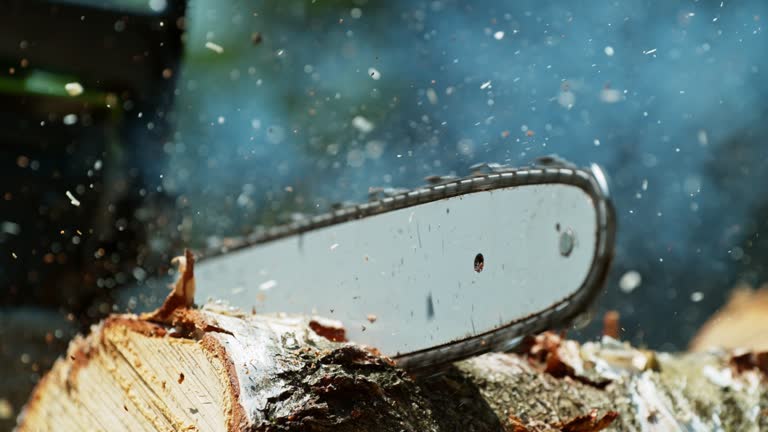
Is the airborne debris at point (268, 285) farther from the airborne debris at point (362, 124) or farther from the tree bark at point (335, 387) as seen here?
the airborne debris at point (362, 124)

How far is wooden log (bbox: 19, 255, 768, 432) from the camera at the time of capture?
0.80 m

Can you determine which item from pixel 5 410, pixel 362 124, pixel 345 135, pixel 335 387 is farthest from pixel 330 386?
pixel 362 124

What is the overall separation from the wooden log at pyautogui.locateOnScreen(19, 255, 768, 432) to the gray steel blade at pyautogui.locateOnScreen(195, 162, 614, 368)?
0.07 meters

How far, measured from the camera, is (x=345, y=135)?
318 cm

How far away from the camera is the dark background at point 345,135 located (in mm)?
2562

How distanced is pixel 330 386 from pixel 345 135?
2456 mm

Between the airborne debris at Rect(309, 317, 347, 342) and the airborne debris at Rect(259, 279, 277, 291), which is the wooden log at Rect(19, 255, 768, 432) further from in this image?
the airborne debris at Rect(259, 279, 277, 291)

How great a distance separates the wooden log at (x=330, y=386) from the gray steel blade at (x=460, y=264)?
2.9 inches

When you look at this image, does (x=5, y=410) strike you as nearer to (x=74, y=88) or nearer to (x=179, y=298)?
(x=179, y=298)

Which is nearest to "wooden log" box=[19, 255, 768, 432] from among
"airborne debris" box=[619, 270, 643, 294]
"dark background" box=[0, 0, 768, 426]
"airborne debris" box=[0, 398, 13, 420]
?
"dark background" box=[0, 0, 768, 426]

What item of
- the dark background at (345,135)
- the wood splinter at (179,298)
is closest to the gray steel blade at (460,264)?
the wood splinter at (179,298)

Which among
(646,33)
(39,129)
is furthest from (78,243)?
(646,33)

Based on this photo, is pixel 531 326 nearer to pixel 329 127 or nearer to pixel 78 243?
pixel 329 127

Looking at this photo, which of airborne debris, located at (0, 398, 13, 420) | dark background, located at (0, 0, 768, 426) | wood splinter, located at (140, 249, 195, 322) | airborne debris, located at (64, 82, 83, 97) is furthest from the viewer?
airborne debris, located at (64, 82, 83, 97)
